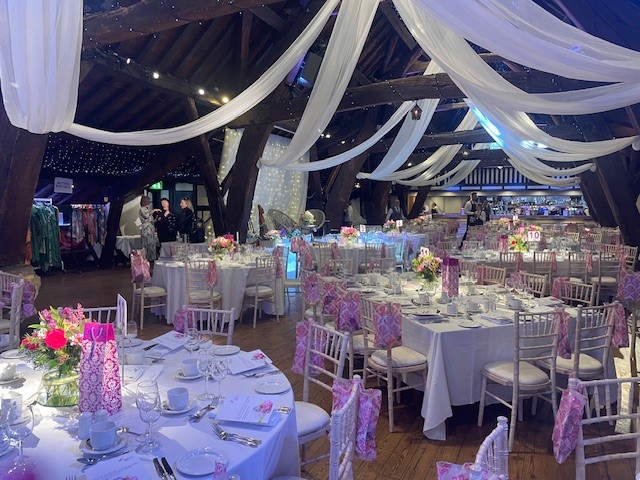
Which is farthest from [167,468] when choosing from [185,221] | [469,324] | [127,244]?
[127,244]

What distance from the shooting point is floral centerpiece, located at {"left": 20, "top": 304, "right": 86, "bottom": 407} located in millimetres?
2029

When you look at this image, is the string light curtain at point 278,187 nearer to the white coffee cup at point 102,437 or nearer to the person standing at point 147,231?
the person standing at point 147,231

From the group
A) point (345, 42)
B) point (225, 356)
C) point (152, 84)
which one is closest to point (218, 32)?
point (152, 84)

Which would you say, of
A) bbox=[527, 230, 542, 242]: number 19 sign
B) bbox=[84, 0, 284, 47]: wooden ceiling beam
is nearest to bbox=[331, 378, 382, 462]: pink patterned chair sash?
bbox=[84, 0, 284, 47]: wooden ceiling beam

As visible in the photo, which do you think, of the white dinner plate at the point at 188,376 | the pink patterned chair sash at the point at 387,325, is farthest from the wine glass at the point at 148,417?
the pink patterned chair sash at the point at 387,325

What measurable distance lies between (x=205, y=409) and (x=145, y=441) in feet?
1.03

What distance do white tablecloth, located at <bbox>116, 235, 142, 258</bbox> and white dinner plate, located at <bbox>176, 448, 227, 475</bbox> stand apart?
10.9 metres

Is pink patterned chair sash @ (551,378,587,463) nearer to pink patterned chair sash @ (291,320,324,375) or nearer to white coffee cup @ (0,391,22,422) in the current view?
pink patterned chair sash @ (291,320,324,375)

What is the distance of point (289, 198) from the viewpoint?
1423 cm

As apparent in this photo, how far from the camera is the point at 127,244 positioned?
11.9 meters

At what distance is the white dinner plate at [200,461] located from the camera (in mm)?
1518

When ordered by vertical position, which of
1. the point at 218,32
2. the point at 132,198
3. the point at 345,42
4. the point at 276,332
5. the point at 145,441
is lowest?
the point at 276,332

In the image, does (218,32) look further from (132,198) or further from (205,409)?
(205,409)

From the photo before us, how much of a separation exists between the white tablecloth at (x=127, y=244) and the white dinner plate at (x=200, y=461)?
35.8 ft
